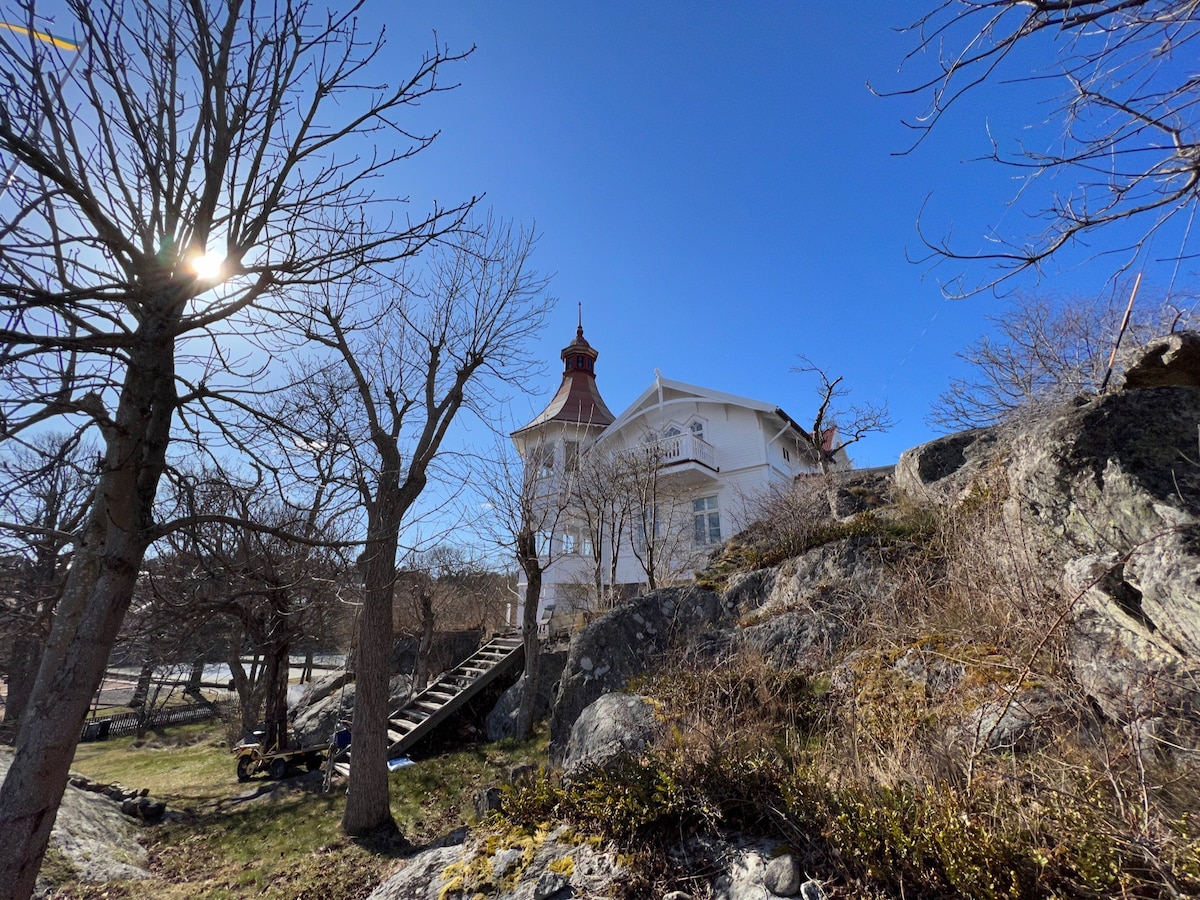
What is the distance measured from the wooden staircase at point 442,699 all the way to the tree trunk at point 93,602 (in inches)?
326

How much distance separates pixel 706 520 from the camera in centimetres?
1934

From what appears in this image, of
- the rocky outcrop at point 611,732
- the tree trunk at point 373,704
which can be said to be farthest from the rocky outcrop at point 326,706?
the rocky outcrop at point 611,732

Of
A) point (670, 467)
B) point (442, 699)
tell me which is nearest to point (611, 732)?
point (442, 699)

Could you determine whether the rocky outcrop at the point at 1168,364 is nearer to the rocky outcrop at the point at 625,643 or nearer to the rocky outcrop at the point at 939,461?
the rocky outcrop at the point at 939,461

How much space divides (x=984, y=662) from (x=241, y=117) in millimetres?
6086

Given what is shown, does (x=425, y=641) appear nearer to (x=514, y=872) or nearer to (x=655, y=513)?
(x=655, y=513)

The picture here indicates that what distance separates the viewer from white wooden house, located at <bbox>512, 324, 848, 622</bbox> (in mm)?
15930

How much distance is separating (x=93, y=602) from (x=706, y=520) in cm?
1779

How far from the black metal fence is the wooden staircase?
11.8m

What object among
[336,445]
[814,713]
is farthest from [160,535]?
[814,713]

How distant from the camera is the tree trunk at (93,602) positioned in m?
2.67

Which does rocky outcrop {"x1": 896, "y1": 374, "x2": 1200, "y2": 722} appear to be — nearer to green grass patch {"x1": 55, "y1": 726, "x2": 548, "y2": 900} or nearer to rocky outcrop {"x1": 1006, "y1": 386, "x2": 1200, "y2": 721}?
rocky outcrop {"x1": 1006, "y1": 386, "x2": 1200, "y2": 721}

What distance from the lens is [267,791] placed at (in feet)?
33.3

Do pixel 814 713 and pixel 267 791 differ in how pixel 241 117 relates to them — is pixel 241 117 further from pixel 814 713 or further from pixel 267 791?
pixel 267 791
